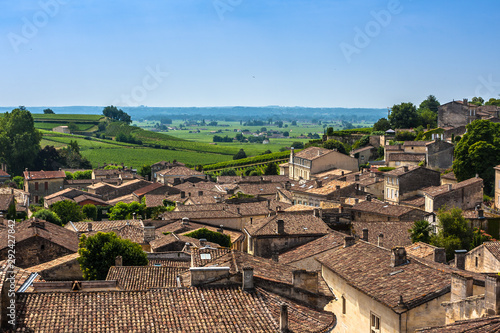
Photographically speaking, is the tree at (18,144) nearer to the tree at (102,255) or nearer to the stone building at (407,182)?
the stone building at (407,182)

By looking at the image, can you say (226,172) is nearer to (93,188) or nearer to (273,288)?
(93,188)

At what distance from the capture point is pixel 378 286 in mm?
21641

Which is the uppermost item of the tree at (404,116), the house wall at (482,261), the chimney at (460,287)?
the tree at (404,116)

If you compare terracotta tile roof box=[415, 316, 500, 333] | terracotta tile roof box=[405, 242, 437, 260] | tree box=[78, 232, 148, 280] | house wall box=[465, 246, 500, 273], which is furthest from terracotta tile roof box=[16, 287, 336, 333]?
house wall box=[465, 246, 500, 273]

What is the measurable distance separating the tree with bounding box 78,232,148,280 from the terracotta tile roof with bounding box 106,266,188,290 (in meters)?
3.53

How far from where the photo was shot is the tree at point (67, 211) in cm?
6223

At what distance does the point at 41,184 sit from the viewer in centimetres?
8925

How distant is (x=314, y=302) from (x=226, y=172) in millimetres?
84587

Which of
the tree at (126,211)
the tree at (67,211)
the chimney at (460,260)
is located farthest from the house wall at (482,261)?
the tree at (67,211)

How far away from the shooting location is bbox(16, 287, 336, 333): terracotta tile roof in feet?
47.1

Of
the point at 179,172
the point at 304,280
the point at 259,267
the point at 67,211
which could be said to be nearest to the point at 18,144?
the point at 179,172

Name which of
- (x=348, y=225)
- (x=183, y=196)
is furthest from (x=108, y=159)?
(x=348, y=225)

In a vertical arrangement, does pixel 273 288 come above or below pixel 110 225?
above

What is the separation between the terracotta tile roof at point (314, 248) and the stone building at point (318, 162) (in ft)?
147
